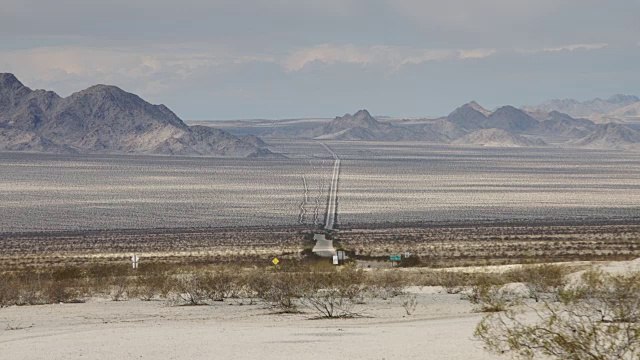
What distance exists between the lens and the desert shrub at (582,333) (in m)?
15.9

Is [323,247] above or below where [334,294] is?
below

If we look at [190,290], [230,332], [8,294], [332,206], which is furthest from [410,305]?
[332,206]

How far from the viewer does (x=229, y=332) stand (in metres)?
23.6

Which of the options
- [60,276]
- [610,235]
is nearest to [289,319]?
[60,276]

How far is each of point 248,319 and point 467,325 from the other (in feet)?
19.7

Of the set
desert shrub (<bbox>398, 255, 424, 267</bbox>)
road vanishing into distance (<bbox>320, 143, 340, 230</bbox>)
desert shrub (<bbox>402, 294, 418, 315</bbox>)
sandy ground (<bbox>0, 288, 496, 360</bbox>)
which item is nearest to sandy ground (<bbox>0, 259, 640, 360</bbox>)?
sandy ground (<bbox>0, 288, 496, 360</bbox>)

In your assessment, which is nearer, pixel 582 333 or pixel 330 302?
pixel 582 333

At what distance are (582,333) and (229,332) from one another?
31.8 feet

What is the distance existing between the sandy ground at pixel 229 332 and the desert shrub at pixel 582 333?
127 cm

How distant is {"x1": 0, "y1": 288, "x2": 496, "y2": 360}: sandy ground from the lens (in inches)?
802

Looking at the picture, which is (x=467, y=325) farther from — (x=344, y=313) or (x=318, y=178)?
(x=318, y=178)

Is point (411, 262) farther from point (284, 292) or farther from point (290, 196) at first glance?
point (290, 196)

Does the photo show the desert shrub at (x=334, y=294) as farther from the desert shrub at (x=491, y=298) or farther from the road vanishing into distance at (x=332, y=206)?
the road vanishing into distance at (x=332, y=206)

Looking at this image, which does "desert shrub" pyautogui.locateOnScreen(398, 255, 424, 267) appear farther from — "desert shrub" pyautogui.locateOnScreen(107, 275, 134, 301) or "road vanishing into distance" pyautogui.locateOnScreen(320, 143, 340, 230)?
"road vanishing into distance" pyautogui.locateOnScreen(320, 143, 340, 230)
